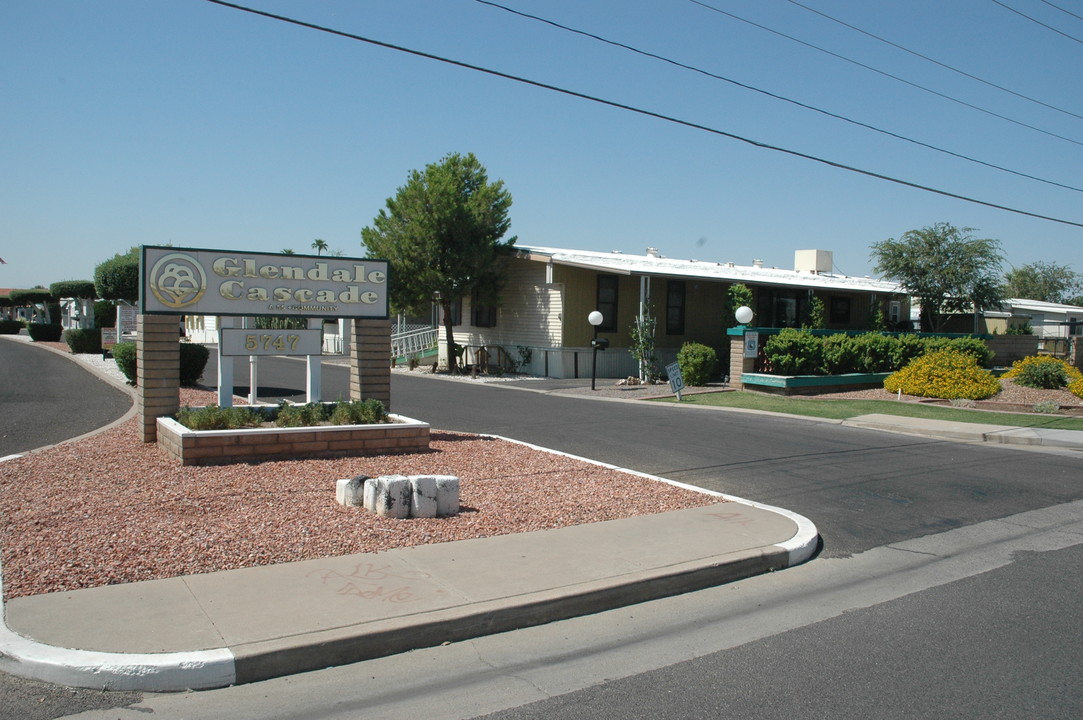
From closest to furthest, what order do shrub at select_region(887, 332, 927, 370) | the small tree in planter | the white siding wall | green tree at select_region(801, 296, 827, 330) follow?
shrub at select_region(887, 332, 927, 370) < the small tree in planter < the white siding wall < green tree at select_region(801, 296, 827, 330)

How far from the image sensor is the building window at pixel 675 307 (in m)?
28.5

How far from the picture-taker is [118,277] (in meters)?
31.4

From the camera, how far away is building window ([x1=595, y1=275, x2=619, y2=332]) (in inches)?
1074

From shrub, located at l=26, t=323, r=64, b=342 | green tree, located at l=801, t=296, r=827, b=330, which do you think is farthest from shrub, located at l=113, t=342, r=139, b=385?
shrub, located at l=26, t=323, r=64, b=342

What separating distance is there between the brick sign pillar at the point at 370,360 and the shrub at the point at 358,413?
625 mm

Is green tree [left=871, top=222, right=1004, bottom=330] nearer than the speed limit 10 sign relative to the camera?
No

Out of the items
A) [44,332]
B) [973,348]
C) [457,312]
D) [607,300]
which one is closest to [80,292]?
[44,332]

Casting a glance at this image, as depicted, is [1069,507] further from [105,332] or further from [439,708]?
[105,332]

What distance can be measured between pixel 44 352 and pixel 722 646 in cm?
3595

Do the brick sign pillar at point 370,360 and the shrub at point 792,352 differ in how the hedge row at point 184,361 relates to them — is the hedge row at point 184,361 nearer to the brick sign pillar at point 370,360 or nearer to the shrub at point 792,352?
the brick sign pillar at point 370,360

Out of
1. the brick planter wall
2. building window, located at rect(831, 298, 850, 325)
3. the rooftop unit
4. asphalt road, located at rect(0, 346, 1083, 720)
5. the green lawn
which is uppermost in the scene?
the rooftop unit

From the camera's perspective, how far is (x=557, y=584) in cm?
605

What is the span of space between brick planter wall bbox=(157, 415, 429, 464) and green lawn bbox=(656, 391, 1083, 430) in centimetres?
1025

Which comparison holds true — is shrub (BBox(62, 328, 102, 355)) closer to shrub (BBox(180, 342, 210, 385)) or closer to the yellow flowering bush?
shrub (BBox(180, 342, 210, 385))
